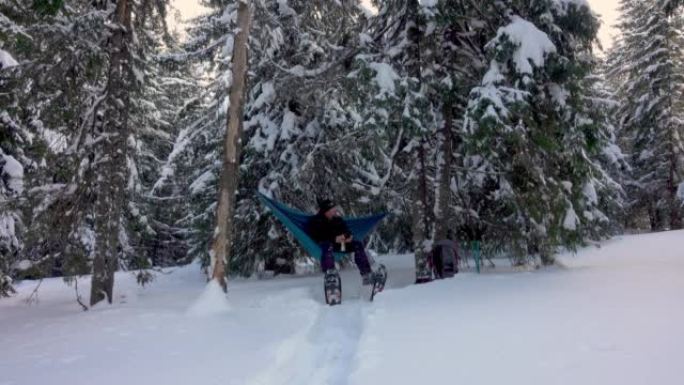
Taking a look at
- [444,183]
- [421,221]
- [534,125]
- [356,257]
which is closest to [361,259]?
[356,257]

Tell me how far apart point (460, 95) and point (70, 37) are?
510 centimetres

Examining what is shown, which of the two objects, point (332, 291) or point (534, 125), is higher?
point (534, 125)

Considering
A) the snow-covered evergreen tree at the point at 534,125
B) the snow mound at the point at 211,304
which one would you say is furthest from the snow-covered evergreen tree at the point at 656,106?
the snow mound at the point at 211,304

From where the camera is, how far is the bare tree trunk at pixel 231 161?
236 inches

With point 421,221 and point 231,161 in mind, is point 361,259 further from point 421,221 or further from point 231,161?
point 231,161

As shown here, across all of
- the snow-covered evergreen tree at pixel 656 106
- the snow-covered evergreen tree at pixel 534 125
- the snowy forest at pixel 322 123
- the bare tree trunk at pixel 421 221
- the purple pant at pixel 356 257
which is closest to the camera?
the snow-covered evergreen tree at pixel 534 125

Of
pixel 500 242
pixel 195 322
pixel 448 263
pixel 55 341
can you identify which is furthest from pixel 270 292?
pixel 500 242

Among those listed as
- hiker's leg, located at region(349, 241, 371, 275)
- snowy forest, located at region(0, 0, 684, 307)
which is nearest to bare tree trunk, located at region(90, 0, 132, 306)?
snowy forest, located at region(0, 0, 684, 307)

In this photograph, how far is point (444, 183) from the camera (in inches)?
275

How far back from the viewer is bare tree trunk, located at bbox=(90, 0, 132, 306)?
6375mm

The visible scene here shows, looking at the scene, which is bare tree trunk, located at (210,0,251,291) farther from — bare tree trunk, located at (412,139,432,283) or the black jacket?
bare tree trunk, located at (412,139,432,283)

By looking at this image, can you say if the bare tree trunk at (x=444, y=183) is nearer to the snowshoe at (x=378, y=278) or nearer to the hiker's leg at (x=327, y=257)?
the snowshoe at (x=378, y=278)

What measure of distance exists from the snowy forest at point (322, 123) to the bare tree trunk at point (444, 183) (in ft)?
0.07

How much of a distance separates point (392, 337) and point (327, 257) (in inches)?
114
